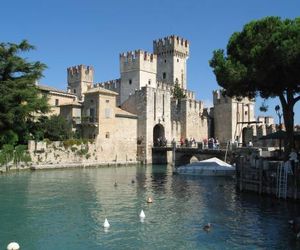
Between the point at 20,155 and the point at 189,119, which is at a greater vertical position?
the point at 189,119

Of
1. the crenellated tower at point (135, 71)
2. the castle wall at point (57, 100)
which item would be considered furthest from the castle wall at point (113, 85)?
the castle wall at point (57, 100)

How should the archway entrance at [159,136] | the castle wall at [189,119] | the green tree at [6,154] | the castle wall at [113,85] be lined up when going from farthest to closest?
the castle wall at [113,85]
the castle wall at [189,119]
the archway entrance at [159,136]
the green tree at [6,154]

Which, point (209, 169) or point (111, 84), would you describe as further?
point (111, 84)

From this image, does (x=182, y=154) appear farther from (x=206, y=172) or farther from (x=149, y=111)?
(x=206, y=172)

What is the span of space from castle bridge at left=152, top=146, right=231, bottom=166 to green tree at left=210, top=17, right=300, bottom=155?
16.9 m

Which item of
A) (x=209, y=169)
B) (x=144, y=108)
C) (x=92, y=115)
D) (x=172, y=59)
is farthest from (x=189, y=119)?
(x=209, y=169)

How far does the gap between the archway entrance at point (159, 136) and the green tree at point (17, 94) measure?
49.1 feet

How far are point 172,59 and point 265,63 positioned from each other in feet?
165

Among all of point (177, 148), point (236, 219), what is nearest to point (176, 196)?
point (236, 219)

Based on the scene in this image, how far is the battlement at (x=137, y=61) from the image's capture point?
62219mm

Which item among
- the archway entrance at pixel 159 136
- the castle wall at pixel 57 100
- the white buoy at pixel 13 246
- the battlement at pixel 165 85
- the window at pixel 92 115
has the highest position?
the battlement at pixel 165 85

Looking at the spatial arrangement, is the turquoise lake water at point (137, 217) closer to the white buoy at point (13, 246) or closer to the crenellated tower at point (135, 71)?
the white buoy at point (13, 246)

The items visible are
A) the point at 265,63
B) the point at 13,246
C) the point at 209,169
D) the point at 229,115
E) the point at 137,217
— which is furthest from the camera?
the point at 229,115

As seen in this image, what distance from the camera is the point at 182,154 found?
4744cm
